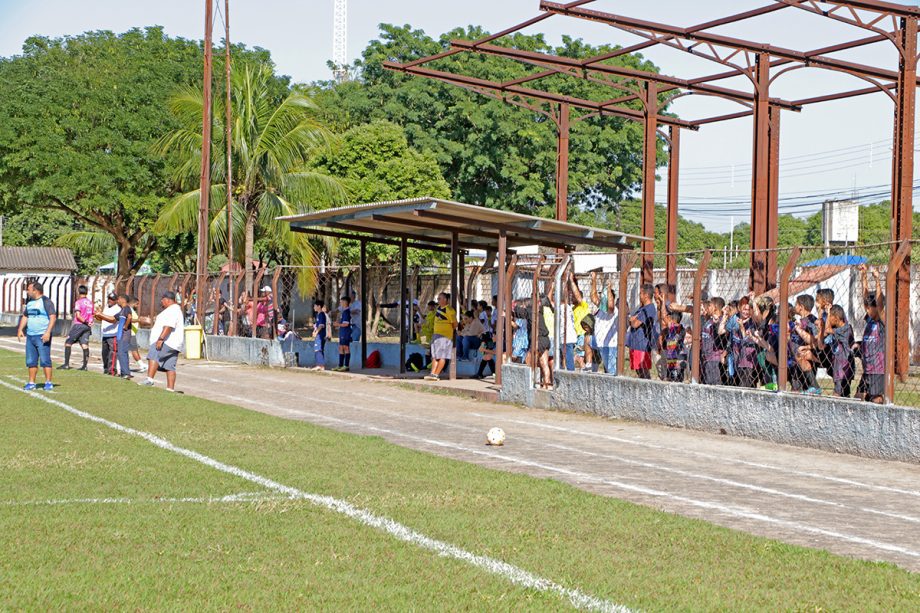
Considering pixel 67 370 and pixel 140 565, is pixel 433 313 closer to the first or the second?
pixel 67 370

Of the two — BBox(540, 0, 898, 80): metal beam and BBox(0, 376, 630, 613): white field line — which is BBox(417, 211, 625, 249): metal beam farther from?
BBox(0, 376, 630, 613): white field line

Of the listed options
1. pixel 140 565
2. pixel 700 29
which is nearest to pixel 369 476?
pixel 140 565

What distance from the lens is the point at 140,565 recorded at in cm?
630

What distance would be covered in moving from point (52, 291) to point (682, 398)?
111ft

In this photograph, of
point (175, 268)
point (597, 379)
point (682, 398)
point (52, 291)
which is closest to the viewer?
point (682, 398)

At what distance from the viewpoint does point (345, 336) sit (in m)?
25.5

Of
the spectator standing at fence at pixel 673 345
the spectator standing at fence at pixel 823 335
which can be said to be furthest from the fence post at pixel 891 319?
the spectator standing at fence at pixel 673 345

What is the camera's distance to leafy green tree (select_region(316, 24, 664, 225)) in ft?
155

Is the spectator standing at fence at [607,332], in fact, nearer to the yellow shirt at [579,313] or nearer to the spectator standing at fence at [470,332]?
the yellow shirt at [579,313]

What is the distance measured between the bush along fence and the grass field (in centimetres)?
475

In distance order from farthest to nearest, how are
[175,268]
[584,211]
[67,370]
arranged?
1. [175,268]
2. [584,211]
3. [67,370]

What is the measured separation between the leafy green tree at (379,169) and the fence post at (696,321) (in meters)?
27.1

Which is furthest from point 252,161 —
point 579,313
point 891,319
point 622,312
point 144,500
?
point 144,500

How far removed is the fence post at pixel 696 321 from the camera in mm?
14242
